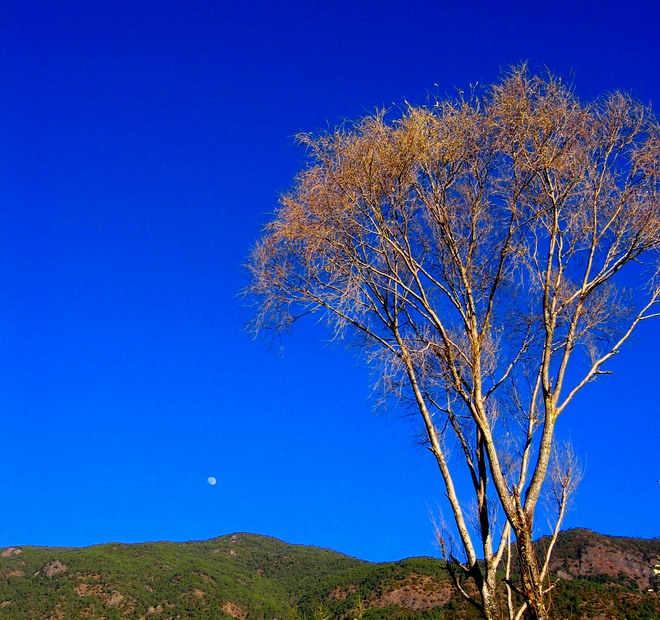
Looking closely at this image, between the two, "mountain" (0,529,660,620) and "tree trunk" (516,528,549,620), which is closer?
"tree trunk" (516,528,549,620)

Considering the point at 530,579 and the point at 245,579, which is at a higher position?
the point at 245,579

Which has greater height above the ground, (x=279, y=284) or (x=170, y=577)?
A: (x=170, y=577)

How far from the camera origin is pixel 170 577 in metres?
124

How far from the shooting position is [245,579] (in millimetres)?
133875

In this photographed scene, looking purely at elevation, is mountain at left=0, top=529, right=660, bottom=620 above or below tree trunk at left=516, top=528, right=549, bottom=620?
above

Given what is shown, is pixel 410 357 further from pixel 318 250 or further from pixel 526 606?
pixel 526 606

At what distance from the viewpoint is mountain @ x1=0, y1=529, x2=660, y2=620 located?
85.4 m

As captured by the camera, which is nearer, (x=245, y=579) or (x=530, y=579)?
(x=530, y=579)

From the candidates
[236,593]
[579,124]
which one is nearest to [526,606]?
[579,124]

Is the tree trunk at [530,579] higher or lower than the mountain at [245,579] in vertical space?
lower

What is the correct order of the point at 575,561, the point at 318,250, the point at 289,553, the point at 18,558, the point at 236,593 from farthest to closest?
the point at 289,553, the point at 18,558, the point at 236,593, the point at 575,561, the point at 318,250

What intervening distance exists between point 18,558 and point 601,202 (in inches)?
6113

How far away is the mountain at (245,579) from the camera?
85.4 meters

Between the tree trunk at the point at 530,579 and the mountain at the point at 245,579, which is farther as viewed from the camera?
the mountain at the point at 245,579
